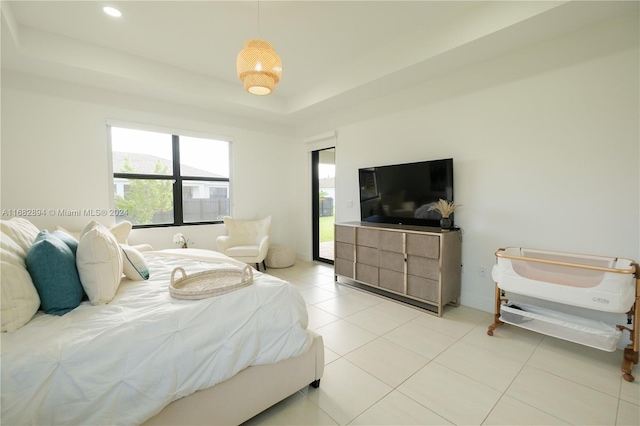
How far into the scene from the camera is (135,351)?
1129mm

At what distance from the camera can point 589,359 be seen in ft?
6.73

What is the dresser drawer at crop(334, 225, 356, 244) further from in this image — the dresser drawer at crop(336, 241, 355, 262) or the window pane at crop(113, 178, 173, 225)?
the window pane at crop(113, 178, 173, 225)

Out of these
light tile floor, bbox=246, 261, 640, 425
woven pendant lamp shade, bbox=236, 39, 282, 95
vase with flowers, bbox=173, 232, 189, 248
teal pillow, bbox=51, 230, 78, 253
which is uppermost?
woven pendant lamp shade, bbox=236, 39, 282, 95

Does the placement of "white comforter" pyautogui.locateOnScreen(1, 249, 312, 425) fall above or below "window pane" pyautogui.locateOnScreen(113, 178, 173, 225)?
below

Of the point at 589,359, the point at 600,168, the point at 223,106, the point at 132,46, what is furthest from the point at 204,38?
the point at 589,359

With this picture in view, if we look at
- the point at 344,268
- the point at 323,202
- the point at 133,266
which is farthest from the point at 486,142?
the point at 133,266

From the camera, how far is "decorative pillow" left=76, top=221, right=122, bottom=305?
142 centimetres

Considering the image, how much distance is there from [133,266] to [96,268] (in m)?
0.42

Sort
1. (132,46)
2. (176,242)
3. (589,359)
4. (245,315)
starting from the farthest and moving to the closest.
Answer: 1. (176,242)
2. (132,46)
3. (589,359)
4. (245,315)

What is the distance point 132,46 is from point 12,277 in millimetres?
2978

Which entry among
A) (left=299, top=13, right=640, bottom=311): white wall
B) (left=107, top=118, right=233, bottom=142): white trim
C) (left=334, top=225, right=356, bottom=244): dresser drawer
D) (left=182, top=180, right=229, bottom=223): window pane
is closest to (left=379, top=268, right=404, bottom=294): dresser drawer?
(left=334, top=225, right=356, bottom=244): dresser drawer

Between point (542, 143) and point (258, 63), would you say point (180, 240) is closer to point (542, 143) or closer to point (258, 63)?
point (258, 63)

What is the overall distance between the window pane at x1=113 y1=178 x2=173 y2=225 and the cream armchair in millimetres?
880

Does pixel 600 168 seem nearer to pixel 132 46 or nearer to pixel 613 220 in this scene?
pixel 613 220
